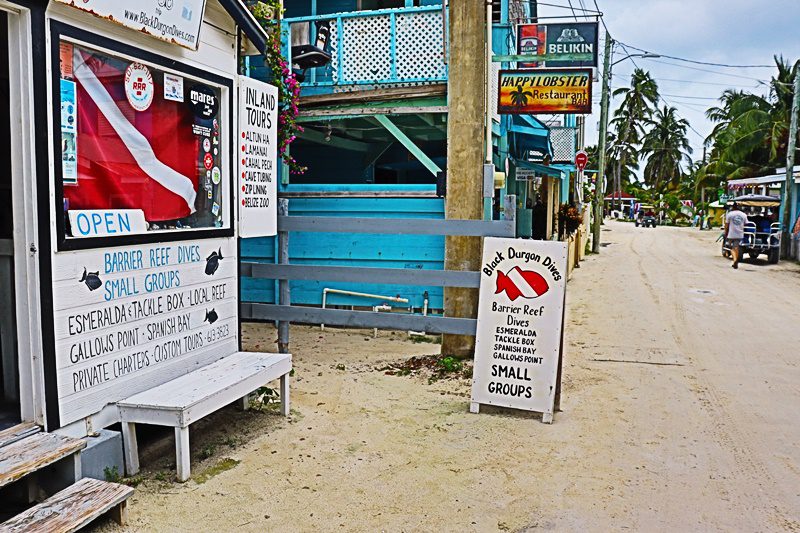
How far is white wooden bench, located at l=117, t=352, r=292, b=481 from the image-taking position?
4426 millimetres

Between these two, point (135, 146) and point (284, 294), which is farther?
point (284, 294)

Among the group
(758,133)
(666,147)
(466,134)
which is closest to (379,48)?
(466,134)

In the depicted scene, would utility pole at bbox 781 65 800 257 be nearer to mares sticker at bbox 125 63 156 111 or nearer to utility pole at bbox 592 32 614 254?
utility pole at bbox 592 32 614 254

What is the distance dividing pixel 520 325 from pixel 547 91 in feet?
16.5

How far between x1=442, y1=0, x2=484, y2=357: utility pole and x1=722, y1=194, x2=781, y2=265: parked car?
1518 cm

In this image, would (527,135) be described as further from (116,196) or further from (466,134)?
(116,196)

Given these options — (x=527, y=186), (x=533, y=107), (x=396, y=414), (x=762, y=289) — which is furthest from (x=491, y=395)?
(x=527, y=186)

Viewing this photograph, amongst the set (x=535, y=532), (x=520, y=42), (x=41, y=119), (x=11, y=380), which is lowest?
(x=535, y=532)

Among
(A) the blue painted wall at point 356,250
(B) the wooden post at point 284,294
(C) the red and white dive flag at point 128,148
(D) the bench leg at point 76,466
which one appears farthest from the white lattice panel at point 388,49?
(D) the bench leg at point 76,466

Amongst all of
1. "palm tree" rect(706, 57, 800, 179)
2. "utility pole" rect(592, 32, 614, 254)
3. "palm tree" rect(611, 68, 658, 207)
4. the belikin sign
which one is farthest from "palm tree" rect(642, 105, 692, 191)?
the belikin sign

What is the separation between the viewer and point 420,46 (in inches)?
380

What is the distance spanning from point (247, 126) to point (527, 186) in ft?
46.6

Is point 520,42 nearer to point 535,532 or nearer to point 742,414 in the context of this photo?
point 742,414

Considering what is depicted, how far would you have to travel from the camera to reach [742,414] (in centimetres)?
626
